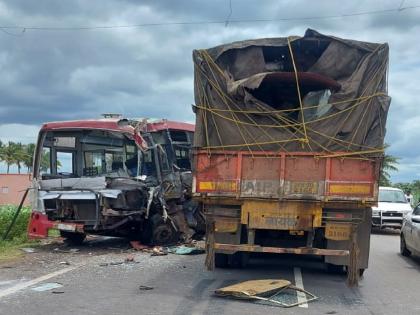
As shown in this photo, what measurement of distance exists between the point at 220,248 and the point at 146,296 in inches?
56.4

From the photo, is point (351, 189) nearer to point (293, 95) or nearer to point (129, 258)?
point (293, 95)

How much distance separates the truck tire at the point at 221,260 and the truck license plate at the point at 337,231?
2.48 metres

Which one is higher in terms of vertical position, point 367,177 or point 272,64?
point 272,64

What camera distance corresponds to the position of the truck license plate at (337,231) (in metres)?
8.56

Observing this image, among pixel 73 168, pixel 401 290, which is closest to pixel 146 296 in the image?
pixel 401 290

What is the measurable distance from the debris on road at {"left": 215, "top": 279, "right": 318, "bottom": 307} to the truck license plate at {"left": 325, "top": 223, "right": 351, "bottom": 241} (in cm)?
91

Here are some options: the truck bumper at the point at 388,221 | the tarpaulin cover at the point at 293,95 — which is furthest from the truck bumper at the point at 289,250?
the truck bumper at the point at 388,221

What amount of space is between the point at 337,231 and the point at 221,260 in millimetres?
2679

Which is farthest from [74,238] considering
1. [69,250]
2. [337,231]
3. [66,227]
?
[337,231]

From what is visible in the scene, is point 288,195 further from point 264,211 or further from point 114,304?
point 114,304

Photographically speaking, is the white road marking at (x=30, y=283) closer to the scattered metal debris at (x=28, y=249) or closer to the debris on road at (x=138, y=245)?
the scattered metal debris at (x=28, y=249)

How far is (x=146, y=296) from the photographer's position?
796 cm

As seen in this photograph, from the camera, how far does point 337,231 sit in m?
8.59

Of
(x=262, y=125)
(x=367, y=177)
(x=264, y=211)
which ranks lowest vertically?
(x=264, y=211)
